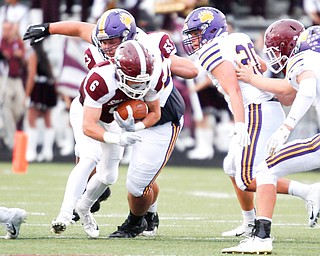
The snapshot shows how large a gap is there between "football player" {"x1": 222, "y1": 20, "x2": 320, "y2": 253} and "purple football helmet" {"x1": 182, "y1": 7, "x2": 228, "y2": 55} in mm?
470

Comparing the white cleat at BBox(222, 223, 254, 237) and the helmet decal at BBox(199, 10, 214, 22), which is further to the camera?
the white cleat at BBox(222, 223, 254, 237)

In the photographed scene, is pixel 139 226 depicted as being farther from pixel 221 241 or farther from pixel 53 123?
pixel 53 123

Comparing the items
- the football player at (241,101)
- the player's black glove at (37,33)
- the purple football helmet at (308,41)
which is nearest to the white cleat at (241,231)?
the football player at (241,101)

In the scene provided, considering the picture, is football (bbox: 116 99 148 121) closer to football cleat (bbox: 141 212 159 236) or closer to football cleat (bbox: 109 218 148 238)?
football cleat (bbox: 109 218 148 238)

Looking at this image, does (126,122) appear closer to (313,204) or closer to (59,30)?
(313,204)

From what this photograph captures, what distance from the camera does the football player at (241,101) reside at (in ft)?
17.5

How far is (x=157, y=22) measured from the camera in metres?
12.4

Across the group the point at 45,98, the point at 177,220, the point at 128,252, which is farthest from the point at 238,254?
the point at 45,98

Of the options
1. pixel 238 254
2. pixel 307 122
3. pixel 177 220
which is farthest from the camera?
pixel 307 122

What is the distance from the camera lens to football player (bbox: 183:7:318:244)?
5340 millimetres

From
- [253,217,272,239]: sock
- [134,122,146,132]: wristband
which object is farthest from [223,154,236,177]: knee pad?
[253,217,272,239]: sock

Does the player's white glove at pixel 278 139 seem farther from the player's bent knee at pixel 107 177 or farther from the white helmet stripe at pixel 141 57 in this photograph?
the player's bent knee at pixel 107 177

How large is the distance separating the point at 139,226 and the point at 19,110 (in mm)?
7405

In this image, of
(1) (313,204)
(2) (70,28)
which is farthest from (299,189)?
(2) (70,28)
